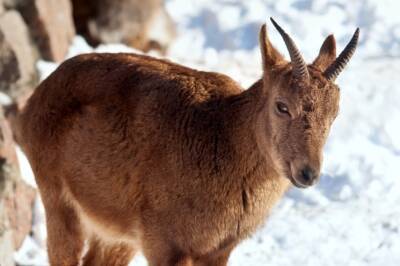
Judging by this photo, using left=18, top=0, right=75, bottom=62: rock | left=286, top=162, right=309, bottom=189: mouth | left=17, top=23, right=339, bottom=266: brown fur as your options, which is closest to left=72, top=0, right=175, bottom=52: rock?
left=18, top=0, right=75, bottom=62: rock

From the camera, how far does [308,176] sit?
24.0ft

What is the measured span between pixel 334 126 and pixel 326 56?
5908 mm

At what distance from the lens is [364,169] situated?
13.5 metres

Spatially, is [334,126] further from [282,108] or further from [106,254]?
[282,108]

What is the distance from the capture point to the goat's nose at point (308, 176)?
732 cm

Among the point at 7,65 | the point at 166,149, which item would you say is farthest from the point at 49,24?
the point at 166,149

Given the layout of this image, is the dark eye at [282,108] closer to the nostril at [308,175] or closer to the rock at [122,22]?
the nostril at [308,175]

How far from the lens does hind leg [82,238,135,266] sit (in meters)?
9.69

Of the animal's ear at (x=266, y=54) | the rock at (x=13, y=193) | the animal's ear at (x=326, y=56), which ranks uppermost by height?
the animal's ear at (x=266, y=54)

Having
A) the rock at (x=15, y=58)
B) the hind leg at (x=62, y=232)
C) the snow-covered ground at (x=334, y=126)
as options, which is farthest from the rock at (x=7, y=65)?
the hind leg at (x=62, y=232)

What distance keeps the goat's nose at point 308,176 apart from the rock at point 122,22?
874cm

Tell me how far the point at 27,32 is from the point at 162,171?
6642 millimetres

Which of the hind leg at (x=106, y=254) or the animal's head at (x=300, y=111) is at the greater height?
the animal's head at (x=300, y=111)

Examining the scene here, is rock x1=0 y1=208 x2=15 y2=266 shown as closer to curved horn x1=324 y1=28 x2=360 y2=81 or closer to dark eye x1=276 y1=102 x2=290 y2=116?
dark eye x1=276 y1=102 x2=290 y2=116
